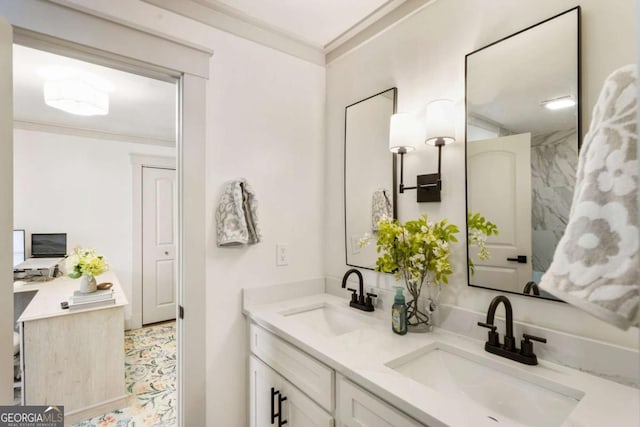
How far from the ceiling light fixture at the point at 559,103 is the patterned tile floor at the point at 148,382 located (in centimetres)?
273

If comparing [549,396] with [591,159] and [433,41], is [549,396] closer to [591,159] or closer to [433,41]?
[591,159]

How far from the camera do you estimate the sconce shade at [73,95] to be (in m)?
2.18

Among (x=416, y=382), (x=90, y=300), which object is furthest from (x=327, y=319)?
(x=90, y=300)

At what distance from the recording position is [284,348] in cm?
133

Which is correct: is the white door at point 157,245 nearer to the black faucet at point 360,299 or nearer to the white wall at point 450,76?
the white wall at point 450,76

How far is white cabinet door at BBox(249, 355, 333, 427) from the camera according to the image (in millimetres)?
1177

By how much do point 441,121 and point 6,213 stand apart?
1604 millimetres

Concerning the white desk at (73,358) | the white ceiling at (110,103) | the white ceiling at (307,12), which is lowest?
the white desk at (73,358)

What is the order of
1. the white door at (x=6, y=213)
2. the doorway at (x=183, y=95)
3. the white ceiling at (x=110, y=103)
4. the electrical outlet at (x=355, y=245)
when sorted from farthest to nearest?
1. the white ceiling at (x=110, y=103)
2. the electrical outlet at (x=355, y=245)
3. the doorway at (x=183, y=95)
4. the white door at (x=6, y=213)

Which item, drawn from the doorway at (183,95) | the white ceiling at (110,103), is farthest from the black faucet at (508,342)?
the white ceiling at (110,103)

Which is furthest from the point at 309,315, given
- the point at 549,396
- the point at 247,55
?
the point at 247,55

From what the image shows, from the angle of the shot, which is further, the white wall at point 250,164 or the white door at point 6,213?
the white wall at point 250,164

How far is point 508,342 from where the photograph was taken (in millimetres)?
1050

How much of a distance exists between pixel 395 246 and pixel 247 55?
1.29 meters
